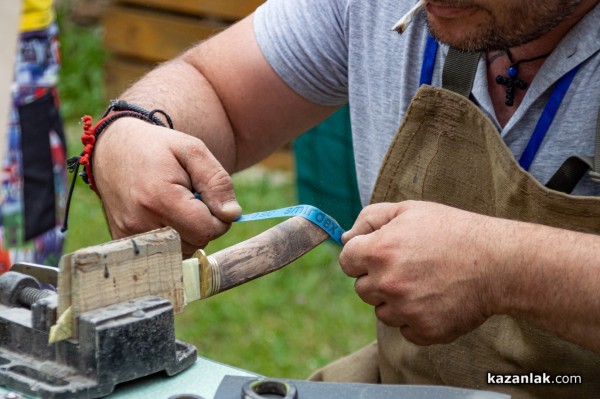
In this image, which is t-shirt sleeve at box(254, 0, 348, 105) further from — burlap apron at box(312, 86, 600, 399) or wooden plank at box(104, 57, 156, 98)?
wooden plank at box(104, 57, 156, 98)

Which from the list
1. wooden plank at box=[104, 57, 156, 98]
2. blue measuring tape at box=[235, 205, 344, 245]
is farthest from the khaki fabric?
wooden plank at box=[104, 57, 156, 98]

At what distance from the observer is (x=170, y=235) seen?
1.38 meters

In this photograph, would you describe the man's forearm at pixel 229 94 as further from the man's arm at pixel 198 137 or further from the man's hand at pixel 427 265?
the man's hand at pixel 427 265

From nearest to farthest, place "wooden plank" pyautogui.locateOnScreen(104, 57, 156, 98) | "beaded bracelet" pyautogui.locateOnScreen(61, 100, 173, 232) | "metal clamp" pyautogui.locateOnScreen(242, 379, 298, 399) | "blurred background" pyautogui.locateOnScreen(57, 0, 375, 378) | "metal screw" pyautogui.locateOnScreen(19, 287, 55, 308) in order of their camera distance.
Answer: "metal clamp" pyautogui.locateOnScreen(242, 379, 298, 399)
"metal screw" pyautogui.locateOnScreen(19, 287, 55, 308)
"beaded bracelet" pyautogui.locateOnScreen(61, 100, 173, 232)
"blurred background" pyautogui.locateOnScreen(57, 0, 375, 378)
"wooden plank" pyautogui.locateOnScreen(104, 57, 156, 98)

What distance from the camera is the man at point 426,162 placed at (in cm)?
149

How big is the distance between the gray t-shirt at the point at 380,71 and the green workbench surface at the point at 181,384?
26.8 inches

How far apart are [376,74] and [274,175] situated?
289cm

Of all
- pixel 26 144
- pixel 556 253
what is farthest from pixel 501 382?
pixel 26 144

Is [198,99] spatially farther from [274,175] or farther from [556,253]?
[274,175]

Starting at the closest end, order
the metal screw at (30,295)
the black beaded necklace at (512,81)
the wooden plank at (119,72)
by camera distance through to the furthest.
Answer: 1. the metal screw at (30,295)
2. the black beaded necklace at (512,81)
3. the wooden plank at (119,72)

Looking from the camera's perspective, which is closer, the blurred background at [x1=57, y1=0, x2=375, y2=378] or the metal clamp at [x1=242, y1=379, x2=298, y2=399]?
the metal clamp at [x1=242, y1=379, x2=298, y2=399]

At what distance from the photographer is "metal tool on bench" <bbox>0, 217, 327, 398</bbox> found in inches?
51.1

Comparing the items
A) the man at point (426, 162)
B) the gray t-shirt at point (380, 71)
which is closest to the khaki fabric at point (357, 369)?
the man at point (426, 162)

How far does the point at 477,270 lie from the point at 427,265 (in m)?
0.08
